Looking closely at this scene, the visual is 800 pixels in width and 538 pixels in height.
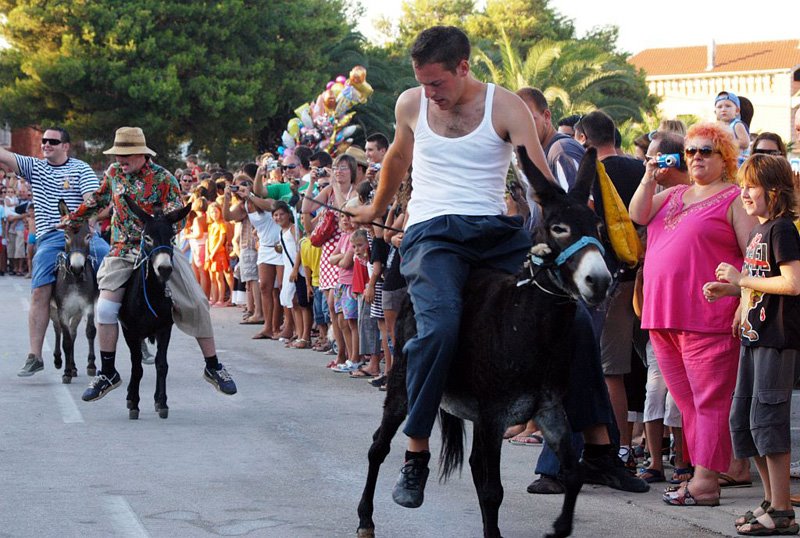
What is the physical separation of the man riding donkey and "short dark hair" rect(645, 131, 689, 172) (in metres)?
2.33

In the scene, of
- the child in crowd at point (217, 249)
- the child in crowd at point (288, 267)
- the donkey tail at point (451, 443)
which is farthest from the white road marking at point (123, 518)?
the child in crowd at point (217, 249)

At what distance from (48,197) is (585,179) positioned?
788 centimetres

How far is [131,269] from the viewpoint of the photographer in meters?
10.5

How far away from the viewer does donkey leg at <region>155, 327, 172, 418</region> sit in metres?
10.2

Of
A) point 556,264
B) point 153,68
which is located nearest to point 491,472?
point 556,264

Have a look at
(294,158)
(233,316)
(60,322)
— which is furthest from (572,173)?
(233,316)

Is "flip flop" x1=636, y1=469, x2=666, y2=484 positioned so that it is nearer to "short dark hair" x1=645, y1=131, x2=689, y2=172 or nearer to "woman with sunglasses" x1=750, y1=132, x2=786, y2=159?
"short dark hair" x1=645, y1=131, x2=689, y2=172

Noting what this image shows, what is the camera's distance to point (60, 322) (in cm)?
1281

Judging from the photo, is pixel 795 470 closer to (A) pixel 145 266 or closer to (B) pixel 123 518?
(B) pixel 123 518

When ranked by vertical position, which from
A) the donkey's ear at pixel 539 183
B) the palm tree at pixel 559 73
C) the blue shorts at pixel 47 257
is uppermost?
the palm tree at pixel 559 73

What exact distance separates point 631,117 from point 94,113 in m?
23.7

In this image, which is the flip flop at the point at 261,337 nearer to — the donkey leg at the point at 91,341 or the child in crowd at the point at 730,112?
the donkey leg at the point at 91,341

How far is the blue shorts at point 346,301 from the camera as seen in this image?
45.0ft

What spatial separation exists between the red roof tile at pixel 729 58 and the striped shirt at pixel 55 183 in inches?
3963
